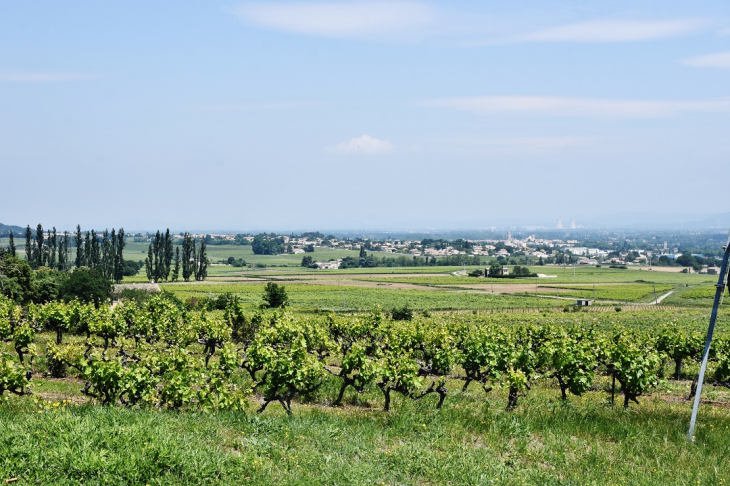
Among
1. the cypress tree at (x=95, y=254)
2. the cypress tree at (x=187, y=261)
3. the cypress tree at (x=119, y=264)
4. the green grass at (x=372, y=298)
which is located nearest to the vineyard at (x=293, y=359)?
the green grass at (x=372, y=298)

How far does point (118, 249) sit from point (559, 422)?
10496 centimetres

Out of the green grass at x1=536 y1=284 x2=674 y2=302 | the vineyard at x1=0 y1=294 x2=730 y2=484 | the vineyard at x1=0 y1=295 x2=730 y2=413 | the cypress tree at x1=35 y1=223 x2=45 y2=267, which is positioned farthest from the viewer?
the cypress tree at x1=35 y1=223 x2=45 y2=267

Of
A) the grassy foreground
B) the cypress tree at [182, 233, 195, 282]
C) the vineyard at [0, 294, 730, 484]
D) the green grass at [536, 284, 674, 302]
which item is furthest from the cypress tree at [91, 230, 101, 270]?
the grassy foreground

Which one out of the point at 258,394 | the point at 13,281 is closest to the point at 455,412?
the point at 258,394

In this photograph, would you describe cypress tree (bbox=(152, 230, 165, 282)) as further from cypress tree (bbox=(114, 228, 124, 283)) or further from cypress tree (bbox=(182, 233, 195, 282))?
cypress tree (bbox=(114, 228, 124, 283))

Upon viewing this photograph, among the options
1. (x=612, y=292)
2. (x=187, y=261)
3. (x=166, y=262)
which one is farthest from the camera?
(x=187, y=261)

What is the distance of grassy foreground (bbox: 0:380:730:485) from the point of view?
28.3 feet

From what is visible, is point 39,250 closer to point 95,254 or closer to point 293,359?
point 95,254

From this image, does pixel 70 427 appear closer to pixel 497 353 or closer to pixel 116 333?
pixel 497 353

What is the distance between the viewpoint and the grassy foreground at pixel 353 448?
8625 millimetres

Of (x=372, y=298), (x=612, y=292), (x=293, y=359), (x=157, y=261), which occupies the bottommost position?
(x=372, y=298)

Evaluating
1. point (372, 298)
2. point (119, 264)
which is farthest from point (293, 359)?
point (119, 264)

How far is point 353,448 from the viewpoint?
10359 millimetres

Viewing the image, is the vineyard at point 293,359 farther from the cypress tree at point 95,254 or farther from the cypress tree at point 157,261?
the cypress tree at point 95,254
